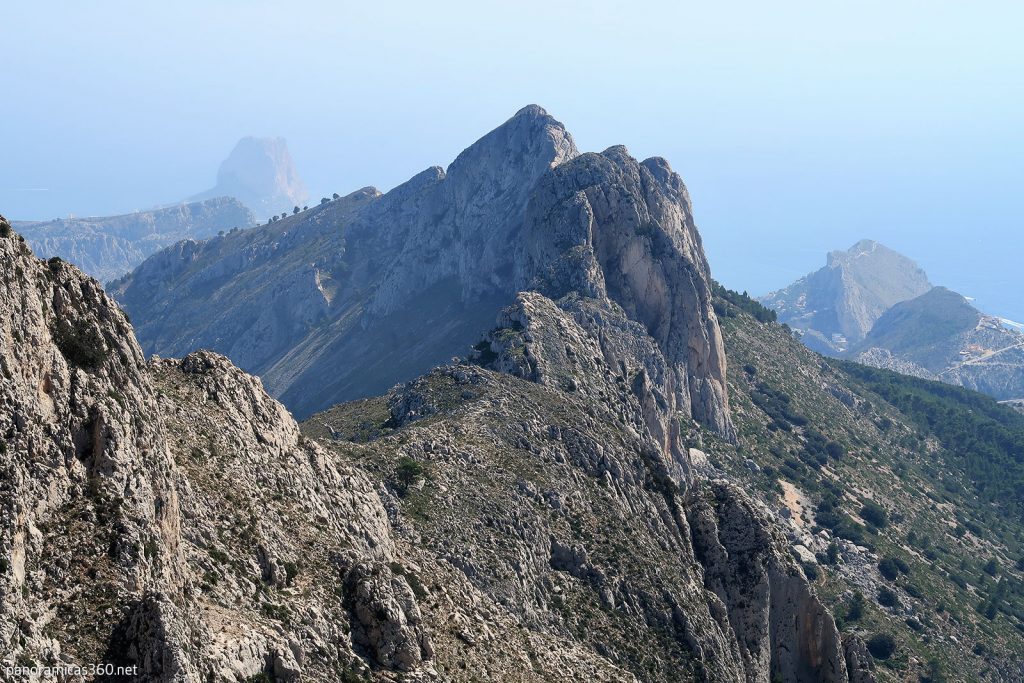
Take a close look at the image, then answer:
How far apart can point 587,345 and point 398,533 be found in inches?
2019

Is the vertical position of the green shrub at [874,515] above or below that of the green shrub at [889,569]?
above

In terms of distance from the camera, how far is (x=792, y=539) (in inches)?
4921

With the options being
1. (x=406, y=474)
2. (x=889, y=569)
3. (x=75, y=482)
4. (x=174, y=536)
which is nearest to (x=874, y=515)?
(x=889, y=569)

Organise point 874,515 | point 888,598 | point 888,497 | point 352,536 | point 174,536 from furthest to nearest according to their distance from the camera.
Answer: point 888,497 < point 874,515 < point 888,598 < point 352,536 < point 174,536

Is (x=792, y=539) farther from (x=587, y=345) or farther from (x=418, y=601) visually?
(x=418, y=601)

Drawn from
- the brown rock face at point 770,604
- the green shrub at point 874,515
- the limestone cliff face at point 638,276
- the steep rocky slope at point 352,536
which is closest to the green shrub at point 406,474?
the steep rocky slope at point 352,536

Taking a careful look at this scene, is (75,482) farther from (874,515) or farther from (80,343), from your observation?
(874,515)

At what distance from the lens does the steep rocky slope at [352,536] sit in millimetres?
35969

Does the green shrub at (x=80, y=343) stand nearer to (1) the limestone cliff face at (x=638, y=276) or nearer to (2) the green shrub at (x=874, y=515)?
(1) the limestone cliff face at (x=638, y=276)

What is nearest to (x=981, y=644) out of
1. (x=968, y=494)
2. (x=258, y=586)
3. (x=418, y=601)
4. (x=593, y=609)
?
(x=968, y=494)

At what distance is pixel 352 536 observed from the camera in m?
54.2

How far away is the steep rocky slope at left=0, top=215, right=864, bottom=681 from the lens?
118 feet

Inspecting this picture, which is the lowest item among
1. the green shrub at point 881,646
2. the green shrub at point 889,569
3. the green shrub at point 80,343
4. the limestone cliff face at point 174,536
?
the green shrub at point 881,646

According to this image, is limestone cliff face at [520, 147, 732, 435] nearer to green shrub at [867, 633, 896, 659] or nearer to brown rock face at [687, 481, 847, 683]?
green shrub at [867, 633, 896, 659]
